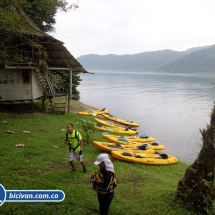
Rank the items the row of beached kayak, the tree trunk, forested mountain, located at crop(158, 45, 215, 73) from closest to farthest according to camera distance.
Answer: the tree trunk < the row of beached kayak < forested mountain, located at crop(158, 45, 215, 73)

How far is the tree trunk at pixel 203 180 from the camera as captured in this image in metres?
6.09

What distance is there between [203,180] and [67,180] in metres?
4.17

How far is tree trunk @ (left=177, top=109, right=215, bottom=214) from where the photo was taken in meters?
6.09

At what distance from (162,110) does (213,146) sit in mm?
31132

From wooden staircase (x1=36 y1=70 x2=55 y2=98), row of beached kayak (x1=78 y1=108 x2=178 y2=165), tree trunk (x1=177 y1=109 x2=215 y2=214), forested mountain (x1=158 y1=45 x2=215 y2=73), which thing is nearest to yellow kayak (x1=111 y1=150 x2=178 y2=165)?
row of beached kayak (x1=78 y1=108 x2=178 y2=165)

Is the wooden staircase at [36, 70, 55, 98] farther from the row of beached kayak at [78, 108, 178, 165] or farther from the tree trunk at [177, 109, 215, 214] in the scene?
the tree trunk at [177, 109, 215, 214]

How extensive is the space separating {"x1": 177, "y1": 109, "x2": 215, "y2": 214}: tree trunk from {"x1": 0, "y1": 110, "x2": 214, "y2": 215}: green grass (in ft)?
1.11

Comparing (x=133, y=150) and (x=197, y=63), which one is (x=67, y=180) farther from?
(x=197, y=63)

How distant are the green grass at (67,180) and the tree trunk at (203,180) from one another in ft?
1.11

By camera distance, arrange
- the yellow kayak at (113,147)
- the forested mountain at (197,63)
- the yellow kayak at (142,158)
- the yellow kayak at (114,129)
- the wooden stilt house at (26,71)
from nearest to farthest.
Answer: the yellow kayak at (142,158) < the yellow kayak at (113,147) < the wooden stilt house at (26,71) < the yellow kayak at (114,129) < the forested mountain at (197,63)

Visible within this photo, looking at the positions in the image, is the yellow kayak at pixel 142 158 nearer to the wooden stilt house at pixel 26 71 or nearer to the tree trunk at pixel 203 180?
the tree trunk at pixel 203 180

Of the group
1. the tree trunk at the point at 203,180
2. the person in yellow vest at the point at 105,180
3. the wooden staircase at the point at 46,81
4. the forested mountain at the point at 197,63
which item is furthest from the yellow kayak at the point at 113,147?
the forested mountain at the point at 197,63

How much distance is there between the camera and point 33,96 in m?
17.9

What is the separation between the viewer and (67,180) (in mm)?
7754
